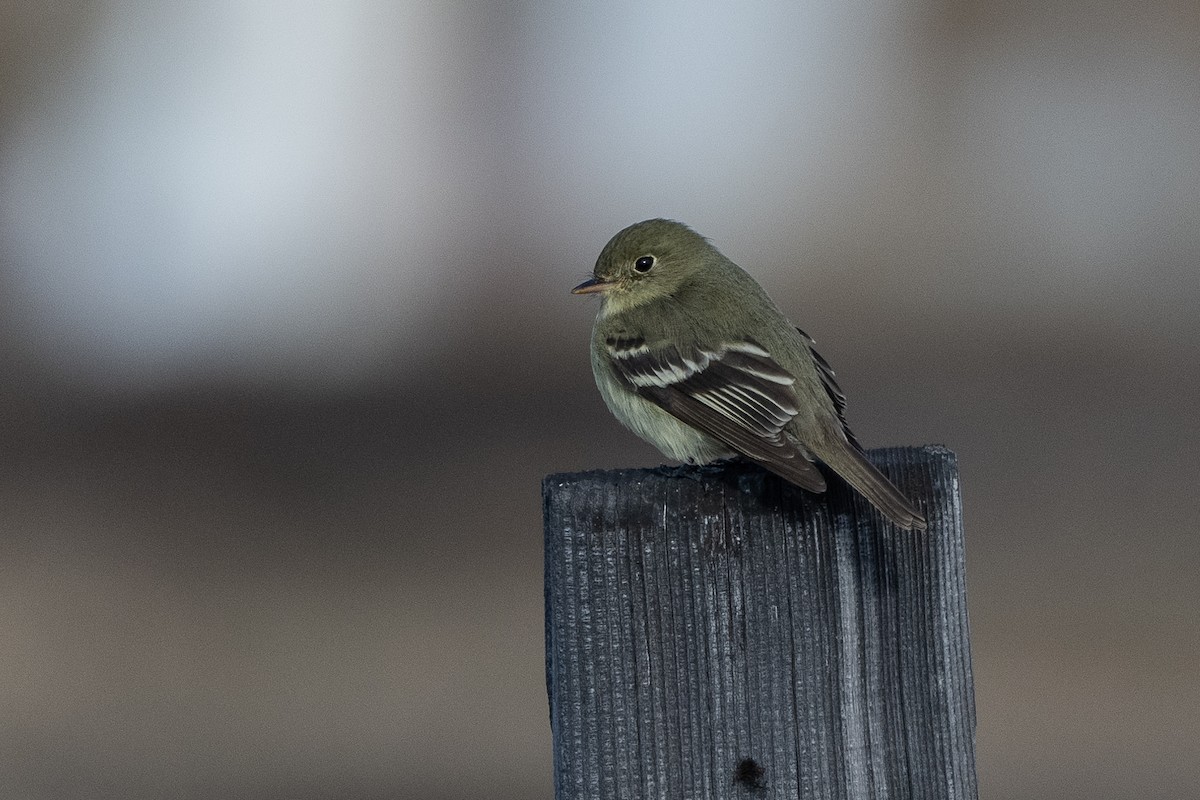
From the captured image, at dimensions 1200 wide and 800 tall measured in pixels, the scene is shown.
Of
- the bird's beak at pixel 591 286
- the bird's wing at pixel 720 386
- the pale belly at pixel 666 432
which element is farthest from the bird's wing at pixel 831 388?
the bird's beak at pixel 591 286

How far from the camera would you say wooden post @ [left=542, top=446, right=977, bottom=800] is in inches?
114

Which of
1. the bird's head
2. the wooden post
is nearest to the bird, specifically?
the bird's head

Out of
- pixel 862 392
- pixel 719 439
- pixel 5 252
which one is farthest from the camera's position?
pixel 5 252

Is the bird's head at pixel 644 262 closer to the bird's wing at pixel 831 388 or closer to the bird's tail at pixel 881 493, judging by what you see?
the bird's wing at pixel 831 388

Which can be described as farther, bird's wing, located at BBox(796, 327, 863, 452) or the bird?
bird's wing, located at BBox(796, 327, 863, 452)

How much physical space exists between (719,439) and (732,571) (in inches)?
70.2

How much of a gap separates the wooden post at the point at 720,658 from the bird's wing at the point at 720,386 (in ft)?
4.21

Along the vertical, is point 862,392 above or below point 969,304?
below

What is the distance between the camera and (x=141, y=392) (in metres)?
12.0

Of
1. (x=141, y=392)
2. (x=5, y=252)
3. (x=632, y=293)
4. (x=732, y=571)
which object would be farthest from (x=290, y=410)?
(x=732, y=571)

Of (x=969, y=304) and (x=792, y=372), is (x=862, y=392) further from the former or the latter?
(x=792, y=372)

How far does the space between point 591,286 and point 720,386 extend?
→ 151 centimetres

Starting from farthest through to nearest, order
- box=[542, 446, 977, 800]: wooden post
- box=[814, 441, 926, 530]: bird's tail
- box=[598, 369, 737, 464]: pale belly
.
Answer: box=[598, 369, 737, 464]: pale belly < box=[814, 441, 926, 530]: bird's tail < box=[542, 446, 977, 800]: wooden post

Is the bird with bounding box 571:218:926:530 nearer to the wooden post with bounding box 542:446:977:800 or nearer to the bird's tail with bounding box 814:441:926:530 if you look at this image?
the bird's tail with bounding box 814:441:926:530
